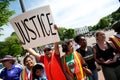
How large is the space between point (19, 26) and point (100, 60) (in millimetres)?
1613

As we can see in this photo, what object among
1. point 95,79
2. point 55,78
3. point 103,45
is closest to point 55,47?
point 55,78

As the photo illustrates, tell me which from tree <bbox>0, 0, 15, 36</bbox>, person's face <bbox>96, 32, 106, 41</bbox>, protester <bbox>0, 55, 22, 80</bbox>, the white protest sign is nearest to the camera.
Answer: the white protest sign

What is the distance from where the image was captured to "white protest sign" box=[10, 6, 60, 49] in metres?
4.67

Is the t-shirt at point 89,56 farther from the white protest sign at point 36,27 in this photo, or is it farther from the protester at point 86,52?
the white protest sign at point 36,27

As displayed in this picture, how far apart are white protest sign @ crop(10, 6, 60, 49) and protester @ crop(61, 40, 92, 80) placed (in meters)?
0.34

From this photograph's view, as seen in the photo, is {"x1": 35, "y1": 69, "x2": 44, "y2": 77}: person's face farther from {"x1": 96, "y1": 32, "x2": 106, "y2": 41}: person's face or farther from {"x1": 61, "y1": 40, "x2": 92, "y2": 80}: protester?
{"x1": 96, "y1": 32, "x2": 106, "y2": 41}: person's face

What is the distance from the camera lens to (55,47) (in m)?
4.90

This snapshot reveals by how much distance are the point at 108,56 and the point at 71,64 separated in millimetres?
778

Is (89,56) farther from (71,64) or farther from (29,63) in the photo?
(29,63)

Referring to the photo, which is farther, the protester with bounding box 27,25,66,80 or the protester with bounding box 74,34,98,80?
the protester with bounding box 74,34,98,80

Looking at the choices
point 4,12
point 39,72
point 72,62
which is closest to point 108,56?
point 72,62

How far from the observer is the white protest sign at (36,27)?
467cm

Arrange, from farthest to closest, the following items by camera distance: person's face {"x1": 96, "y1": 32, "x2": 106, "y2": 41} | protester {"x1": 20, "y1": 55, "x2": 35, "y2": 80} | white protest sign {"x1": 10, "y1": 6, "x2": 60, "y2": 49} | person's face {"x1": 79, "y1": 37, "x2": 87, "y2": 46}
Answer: person's face {"x1": 79, "y1": 37, "x2": 87, "y2": 46} → person's face {"x1": 96, "y1": 32, "x2": 106, "y2": 41} → protester {"x1": 20, "y1": 55, "x2": 35, "y2": 80} → white protest sign {"x1": 10, "y1": 6, "x2": 60, "y2": 49}

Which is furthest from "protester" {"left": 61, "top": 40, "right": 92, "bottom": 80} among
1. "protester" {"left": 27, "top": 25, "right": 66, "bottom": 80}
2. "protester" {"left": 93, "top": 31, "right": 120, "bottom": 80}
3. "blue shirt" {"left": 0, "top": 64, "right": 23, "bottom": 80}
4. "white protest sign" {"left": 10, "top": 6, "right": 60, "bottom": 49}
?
"blue shirt" {"left": 0, "top": 64, "right": 23, "bottom": 80}
